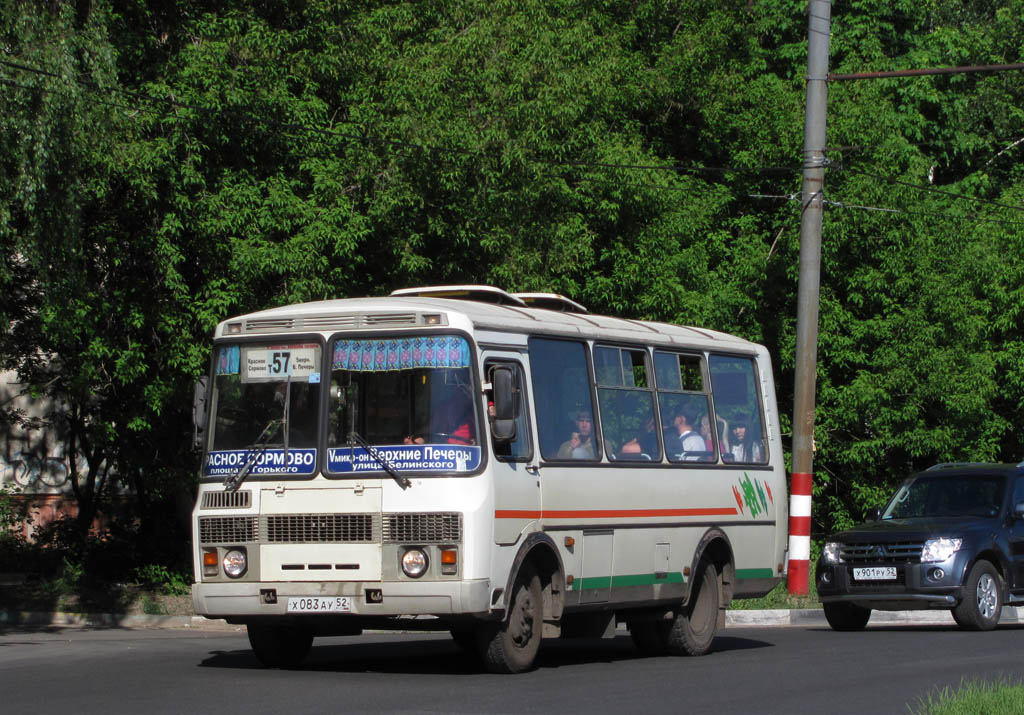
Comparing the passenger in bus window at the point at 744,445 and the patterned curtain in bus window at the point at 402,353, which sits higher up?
→ the patterned curtain in bus window at the point at 402,353

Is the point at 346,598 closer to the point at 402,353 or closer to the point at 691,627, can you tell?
the point at 402,353

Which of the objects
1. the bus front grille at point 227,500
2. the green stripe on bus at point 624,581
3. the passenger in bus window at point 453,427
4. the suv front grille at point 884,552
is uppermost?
the passenger in bus window at point 453,427

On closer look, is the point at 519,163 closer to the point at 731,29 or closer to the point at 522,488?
the point at 522,488

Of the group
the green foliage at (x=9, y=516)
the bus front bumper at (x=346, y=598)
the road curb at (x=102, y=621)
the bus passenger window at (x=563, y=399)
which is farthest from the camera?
the green foliage at (x=9, y=516)

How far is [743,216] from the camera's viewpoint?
29.1 meters

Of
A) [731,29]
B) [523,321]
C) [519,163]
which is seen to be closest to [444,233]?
[519,163]

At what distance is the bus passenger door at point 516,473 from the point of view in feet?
38.9

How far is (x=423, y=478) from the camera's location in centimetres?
1167

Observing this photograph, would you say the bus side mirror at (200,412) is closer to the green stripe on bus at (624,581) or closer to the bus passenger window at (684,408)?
the green stripe on bus at (624,581)

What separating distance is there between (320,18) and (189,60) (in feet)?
7.45

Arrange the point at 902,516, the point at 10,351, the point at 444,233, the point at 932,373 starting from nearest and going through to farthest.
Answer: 1. the point at 902,516
2. the point at 444,233
3. the point at 10,351
4. the point at 932,373

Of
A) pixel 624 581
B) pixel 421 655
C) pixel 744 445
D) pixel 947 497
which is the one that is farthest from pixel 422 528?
pixel 947 497

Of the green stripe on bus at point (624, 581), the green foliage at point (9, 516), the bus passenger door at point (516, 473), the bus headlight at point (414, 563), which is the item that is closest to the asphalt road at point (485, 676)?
the green stripe on bus at point (624, 581)

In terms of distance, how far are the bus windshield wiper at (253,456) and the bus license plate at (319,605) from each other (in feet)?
3.36
